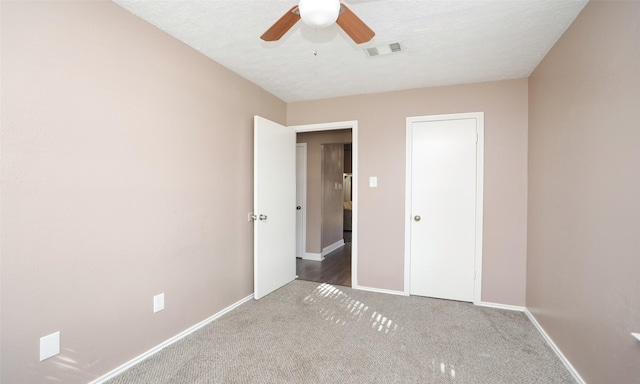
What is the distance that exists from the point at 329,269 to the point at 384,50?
3.09 metres

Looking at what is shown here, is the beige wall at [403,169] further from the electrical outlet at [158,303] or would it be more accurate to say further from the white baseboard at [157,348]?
the electrical outlet at [158,303]

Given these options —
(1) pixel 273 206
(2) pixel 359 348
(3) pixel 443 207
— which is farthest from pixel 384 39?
(2) pixel 359 348

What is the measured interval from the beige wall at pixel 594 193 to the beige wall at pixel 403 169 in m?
0.49

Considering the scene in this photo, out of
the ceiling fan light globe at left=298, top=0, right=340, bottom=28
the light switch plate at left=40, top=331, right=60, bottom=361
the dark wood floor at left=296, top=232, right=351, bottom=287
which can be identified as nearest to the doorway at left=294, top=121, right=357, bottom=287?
the dark wood floor at left=296, top=232, right=351, bottom=287

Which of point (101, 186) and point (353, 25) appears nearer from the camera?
point (353, 25)

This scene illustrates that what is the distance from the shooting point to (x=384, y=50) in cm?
238

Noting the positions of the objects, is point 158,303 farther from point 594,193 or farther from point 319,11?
point 594,193

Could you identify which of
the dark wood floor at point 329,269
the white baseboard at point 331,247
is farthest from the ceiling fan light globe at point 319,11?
the white baseboard at point 331,247

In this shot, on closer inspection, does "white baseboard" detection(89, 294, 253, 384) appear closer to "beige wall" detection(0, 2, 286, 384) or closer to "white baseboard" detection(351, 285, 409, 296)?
"beige wall" detection(0, 2, 286, 384)

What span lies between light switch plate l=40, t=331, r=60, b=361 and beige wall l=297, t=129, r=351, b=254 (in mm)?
3652

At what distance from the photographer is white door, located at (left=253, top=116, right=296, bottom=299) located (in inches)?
120

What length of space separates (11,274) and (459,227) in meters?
3.47

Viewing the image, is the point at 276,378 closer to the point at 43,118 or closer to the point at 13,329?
the point at 13,329

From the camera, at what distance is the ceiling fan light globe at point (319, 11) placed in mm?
1271
